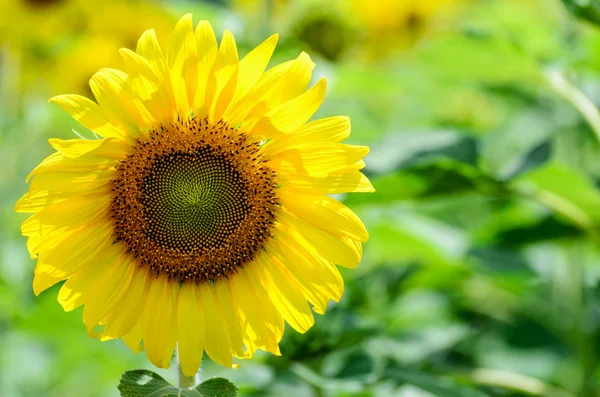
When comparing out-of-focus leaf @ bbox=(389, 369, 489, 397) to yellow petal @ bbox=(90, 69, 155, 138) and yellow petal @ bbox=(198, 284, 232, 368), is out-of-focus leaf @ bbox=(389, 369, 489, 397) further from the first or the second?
yellow petal @ bbox=(90, 69, 155, 138)

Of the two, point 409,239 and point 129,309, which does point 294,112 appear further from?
point 409,239

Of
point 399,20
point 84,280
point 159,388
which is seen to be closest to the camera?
point 159,388

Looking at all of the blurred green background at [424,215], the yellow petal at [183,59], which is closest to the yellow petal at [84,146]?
the yellow petal at [183,59]

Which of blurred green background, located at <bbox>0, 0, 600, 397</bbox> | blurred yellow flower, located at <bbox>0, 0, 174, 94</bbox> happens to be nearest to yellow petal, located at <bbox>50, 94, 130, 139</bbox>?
blurred green background, located at <bbox>0, 0, 600, 397</bbox>

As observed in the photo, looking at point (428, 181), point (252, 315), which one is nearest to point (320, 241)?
point (252, 315)

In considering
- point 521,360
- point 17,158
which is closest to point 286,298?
point 521,360

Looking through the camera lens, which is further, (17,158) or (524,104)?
(17,158)

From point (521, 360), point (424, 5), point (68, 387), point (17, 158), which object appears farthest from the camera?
point (424, 5)

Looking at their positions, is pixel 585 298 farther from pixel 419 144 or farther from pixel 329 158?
pixel 329 158
